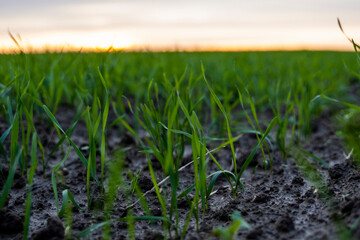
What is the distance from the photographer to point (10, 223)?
4.02 feet

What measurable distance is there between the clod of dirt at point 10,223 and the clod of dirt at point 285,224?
0.83m

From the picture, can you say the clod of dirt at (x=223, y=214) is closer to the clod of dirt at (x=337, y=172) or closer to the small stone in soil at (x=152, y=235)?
the small stone in soil at (x=152, y=235)

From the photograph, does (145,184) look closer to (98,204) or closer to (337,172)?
(98,204)

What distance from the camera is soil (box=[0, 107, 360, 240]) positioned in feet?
3.64

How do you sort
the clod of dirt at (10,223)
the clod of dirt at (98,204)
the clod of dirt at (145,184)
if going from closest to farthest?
the clod of dirt at (10,223)
the clod of dirt at (98,204)
the clod of dirt at (145,184)

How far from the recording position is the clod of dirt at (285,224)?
110 cm

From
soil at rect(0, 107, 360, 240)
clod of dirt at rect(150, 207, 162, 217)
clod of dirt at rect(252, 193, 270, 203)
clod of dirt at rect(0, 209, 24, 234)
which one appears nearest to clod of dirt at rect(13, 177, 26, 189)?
soil at rect(0, 107, 360, 240)

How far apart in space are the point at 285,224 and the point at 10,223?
87cm

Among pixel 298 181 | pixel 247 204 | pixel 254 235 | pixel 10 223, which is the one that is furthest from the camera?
pixel 298 181

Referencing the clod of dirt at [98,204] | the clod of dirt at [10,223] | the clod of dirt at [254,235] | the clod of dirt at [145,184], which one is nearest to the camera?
the clod of dirt at [254,235]

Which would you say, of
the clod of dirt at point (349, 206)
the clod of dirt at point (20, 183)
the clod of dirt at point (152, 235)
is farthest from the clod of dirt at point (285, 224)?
the clod of dirt at point (20, 183)

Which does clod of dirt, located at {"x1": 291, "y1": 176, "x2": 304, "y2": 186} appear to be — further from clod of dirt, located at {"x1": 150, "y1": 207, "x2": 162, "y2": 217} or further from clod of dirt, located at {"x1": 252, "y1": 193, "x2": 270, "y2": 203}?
clod of dirt, located at {"x1": 150, "y1": 207, "x2": 162, "y2": 217}

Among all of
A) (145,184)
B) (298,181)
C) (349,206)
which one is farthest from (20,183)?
(349,206)

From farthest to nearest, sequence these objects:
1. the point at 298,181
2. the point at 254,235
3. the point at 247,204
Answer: the point at 298,181
the point at 247,204
the point at 254,235
